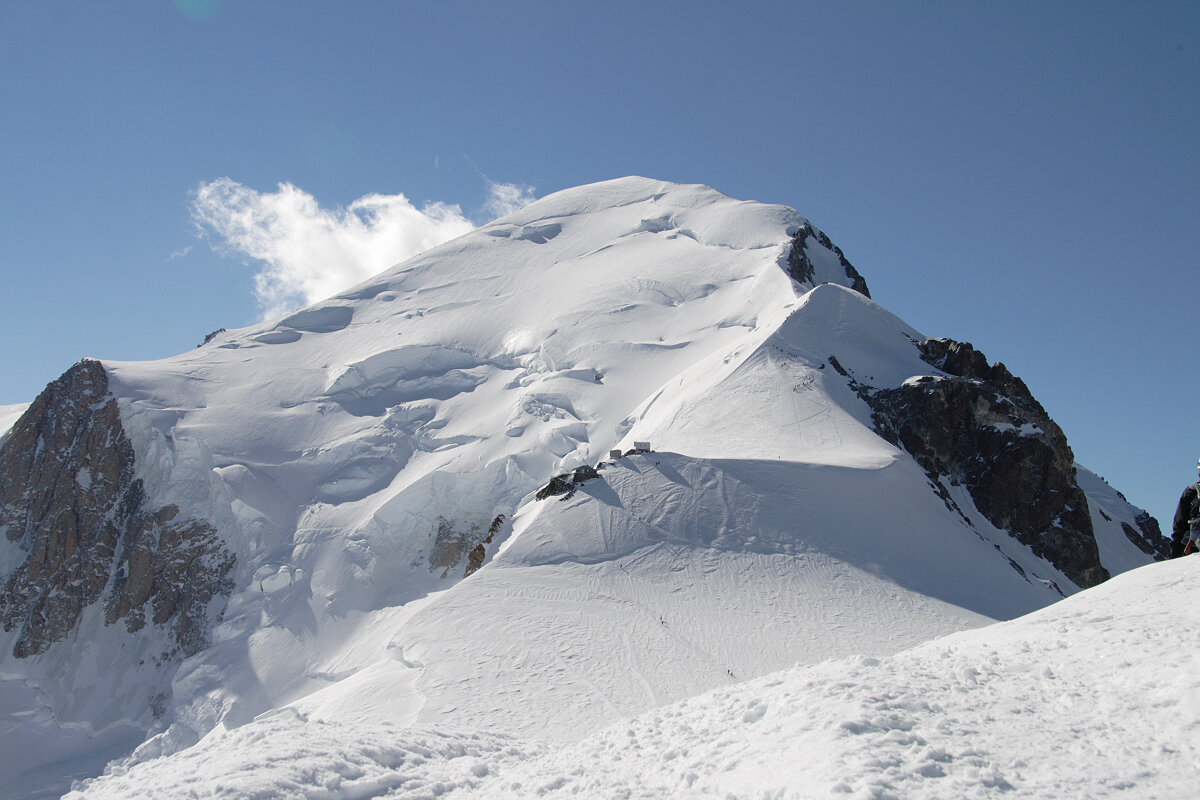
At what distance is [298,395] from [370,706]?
36.0m

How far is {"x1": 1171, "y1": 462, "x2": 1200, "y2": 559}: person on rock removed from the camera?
548 inches

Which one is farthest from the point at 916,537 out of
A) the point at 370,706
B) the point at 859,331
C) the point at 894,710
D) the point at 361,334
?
the point at 361,334

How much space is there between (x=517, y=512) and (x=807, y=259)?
4251 cm

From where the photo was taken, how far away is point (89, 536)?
142 feet

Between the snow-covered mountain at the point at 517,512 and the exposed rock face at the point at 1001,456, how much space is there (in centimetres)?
16

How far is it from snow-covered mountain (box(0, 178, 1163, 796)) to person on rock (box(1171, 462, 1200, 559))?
852 cm

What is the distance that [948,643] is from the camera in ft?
35.6

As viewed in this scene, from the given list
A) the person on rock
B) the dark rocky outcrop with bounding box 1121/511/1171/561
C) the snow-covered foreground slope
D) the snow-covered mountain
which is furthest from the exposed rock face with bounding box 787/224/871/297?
the snow-covered foreground slope

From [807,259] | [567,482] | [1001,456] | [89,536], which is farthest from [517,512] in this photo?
[807,259]

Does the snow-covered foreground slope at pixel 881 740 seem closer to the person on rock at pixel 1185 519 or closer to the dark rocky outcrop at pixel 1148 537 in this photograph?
the person on rock at pixel 1185 519

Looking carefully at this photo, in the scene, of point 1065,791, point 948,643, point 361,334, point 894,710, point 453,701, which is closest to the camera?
point 1065,791

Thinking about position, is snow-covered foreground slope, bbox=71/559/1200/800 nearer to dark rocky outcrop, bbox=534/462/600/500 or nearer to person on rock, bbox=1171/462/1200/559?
person on rock, bbox=1171/462/1200/559

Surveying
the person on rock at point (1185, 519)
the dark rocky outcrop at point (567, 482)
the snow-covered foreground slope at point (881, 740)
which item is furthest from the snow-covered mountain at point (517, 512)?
the person on rock at point (1185, 519)

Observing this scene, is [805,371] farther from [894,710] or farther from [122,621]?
[122,621]
